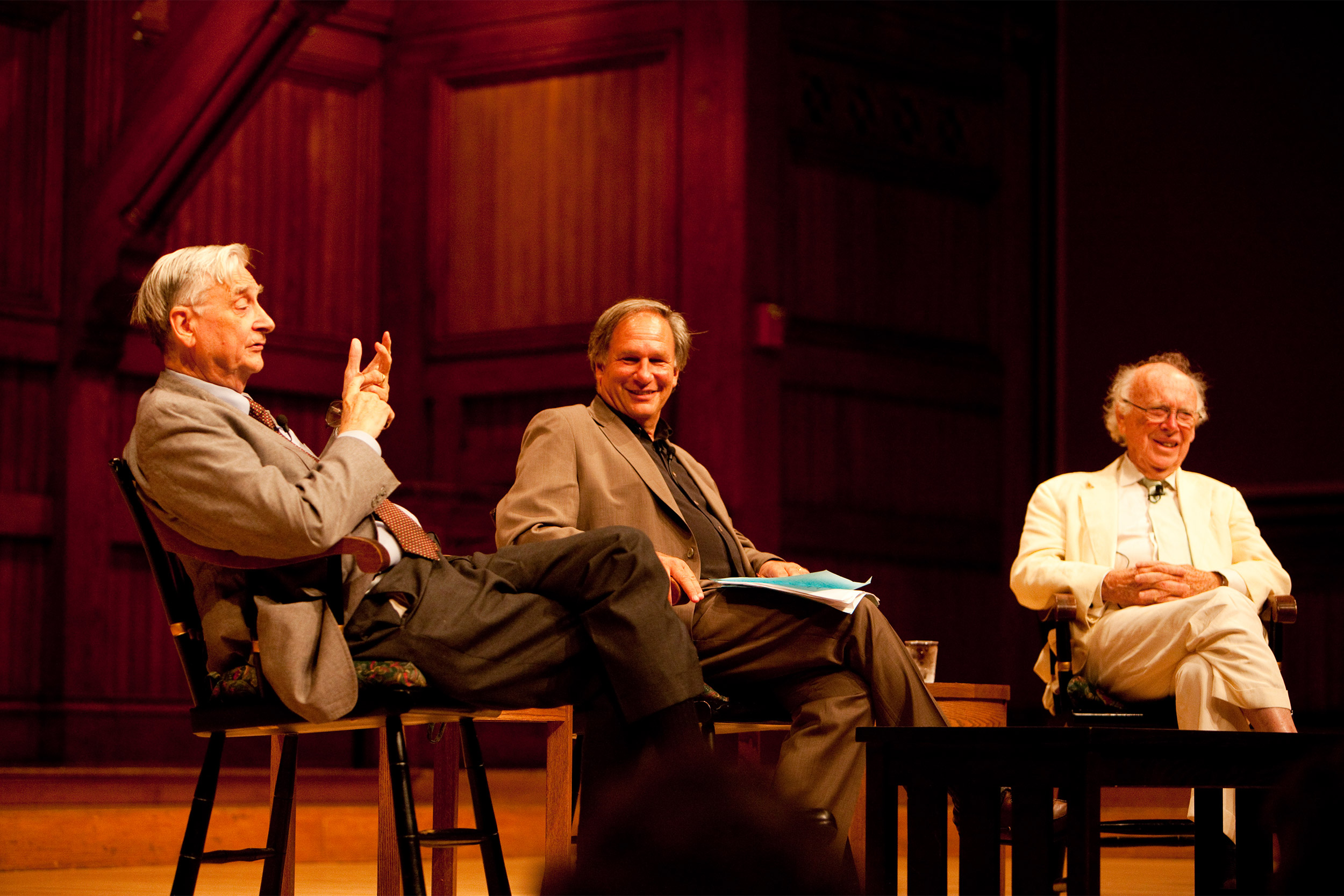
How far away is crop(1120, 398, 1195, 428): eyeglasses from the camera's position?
12.4 ft

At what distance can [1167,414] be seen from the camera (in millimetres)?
3779

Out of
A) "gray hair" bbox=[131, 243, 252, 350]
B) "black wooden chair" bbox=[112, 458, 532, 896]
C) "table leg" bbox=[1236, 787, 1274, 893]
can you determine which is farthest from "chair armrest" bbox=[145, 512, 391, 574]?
"table leg" bbox=[1236, 787, 1274, 893]

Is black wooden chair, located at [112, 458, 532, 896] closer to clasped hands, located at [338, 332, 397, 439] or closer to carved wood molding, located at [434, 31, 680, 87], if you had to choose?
clasped hands, located at [338, 332, 397, 439]

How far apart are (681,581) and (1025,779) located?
0.80 m

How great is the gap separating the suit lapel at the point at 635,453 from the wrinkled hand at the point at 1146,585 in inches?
43.6

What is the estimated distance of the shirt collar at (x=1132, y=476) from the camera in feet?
12.6

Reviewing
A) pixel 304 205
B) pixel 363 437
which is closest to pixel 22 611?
pixel 304 205

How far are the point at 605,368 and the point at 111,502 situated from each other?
7.68 ft

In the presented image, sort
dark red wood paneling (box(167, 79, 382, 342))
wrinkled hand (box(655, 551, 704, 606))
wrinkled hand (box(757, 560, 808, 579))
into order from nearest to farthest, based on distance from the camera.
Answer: wrinkled hand (box(655, 551, 704, 606)) → wrinkled hand (box(757, 560, 808, 579)) → dark red wood paneling (box(167, 79, 382, 342))

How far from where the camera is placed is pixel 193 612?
7.75 feet

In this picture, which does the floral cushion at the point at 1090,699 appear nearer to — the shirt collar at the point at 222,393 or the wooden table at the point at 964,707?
the wooden table at the point at 964,707

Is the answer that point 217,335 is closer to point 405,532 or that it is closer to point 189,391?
point 189,391

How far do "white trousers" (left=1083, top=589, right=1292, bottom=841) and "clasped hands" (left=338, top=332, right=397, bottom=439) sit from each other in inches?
71.9

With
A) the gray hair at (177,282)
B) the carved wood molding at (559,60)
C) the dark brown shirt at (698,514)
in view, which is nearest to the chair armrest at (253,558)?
the gray hair at (177,282)
